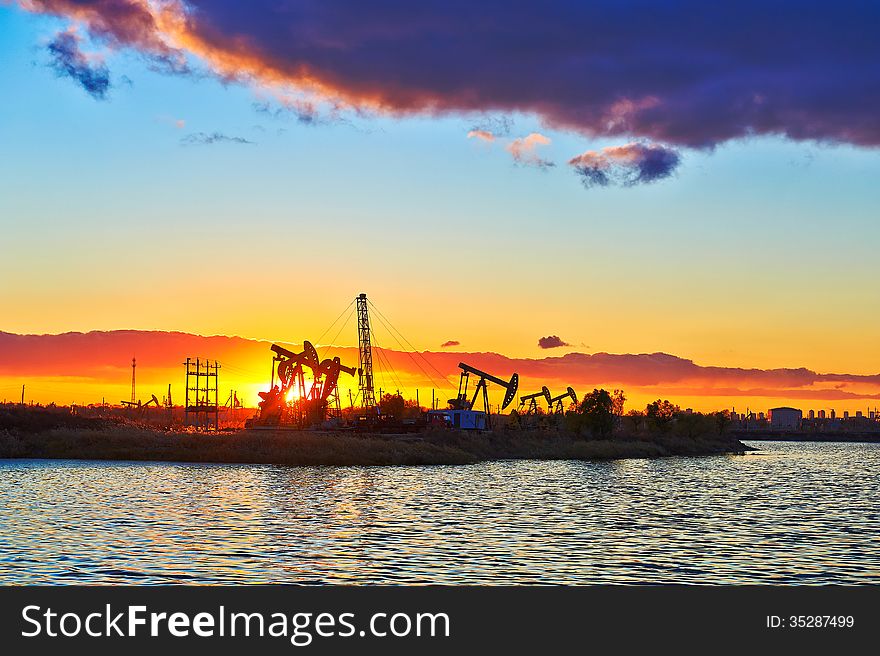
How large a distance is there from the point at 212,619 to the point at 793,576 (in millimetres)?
20781

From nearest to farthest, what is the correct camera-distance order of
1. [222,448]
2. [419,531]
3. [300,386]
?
[419,531] < [222,448] < [300,386]

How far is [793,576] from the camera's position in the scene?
110 feet

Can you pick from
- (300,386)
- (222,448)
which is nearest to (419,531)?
(222,448)

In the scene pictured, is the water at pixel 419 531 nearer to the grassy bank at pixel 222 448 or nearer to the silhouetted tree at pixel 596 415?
the grassy bank at pixel 222 448

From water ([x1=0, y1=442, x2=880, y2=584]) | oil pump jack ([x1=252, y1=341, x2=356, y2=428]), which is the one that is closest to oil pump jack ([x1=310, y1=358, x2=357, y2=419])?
oil pump jack ([x1=252, y1=341, x2=356, y2=428])

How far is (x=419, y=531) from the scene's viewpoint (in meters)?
45.3

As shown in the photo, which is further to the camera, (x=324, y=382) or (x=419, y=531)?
(x=324, y=382)

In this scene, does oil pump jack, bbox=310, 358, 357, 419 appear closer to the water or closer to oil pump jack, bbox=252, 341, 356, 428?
oil pump jack, bbox=252, 341, 356, 428

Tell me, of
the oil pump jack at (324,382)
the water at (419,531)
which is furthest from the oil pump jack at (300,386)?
the water at (419,531)

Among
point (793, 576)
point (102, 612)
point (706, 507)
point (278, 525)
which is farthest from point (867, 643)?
point (706, 507)

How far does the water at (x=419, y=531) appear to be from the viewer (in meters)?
33.3

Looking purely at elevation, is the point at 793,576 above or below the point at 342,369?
below

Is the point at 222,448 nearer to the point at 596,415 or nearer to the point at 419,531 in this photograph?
the point at 419,531

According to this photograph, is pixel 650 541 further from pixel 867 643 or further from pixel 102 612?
pixel 102 612
